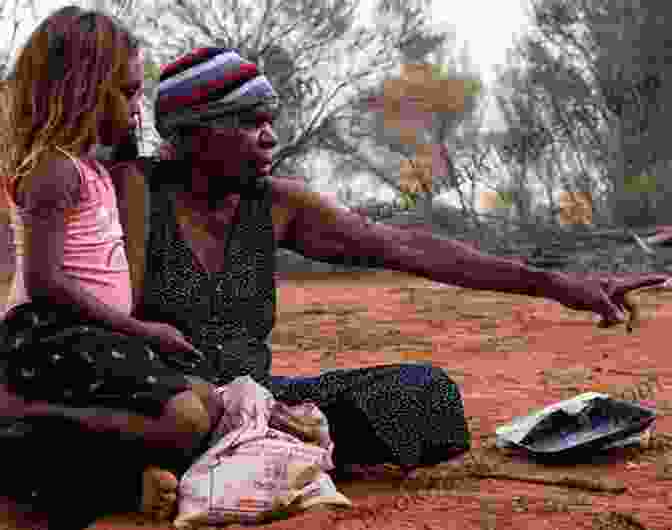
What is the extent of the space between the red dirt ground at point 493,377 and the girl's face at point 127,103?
0.94 m

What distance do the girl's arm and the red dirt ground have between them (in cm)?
54

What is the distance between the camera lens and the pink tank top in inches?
96.6

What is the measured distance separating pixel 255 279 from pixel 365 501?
2.21ft

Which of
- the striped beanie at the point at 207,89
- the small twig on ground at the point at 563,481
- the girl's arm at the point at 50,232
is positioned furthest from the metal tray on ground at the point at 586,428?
the girl's arm at the point at 50,232

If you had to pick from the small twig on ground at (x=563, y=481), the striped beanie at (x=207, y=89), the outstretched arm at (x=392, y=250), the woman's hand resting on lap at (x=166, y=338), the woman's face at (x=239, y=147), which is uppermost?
the striped beanie at (x=207, y=89)

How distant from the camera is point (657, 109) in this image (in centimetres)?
1195

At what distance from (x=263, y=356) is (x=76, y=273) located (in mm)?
626

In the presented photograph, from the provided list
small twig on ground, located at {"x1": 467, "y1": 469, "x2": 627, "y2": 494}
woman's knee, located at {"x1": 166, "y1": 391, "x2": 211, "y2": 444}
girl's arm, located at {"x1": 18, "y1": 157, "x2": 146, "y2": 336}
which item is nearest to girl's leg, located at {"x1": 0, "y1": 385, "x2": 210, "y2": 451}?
woman's knee, located at {"x1": 166, "y1": 391, "x2": 211, "y2": 444}

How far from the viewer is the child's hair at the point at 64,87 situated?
2.46 meters

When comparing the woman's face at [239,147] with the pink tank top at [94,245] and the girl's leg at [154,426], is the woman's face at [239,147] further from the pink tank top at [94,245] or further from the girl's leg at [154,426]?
the girl's leg at [154,426]

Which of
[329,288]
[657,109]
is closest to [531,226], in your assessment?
[657,109]

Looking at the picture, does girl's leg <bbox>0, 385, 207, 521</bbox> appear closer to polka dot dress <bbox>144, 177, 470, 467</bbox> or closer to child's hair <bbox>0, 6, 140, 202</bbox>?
polka dot dress <bbox>144, 177, 470, 467</bbox>

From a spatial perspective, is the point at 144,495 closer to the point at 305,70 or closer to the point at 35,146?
the point at 35,146

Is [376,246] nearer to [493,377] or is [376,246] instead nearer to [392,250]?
[392,250]
